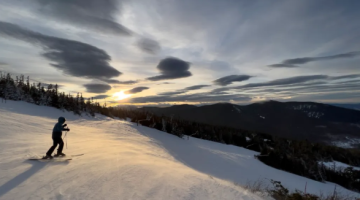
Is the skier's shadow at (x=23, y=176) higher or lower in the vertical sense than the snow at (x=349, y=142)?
higher

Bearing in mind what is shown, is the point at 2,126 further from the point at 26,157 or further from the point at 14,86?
the point at 14,86

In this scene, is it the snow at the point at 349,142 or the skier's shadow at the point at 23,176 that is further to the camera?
the snow at the point at 349,142

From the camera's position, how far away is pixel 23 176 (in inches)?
202

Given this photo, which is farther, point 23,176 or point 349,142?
point 349,142

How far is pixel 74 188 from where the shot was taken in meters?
4.67

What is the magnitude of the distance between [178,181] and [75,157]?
15.1 feet

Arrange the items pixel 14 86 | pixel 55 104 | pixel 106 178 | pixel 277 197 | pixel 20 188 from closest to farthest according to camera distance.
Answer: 1. pixel 20 188
2. pixel 106 178
3. pixel 277 197
4. pixel 14 86
5. pixel 55 104

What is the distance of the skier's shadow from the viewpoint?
4375 mm

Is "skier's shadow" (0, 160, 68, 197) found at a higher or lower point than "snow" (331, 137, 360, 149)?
higher

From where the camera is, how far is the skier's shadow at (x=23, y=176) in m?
4.38

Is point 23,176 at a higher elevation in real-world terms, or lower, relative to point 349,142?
higher

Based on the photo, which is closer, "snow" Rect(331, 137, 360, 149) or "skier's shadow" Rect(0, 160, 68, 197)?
"skier's shadow" Rect(0, 160, 68, 197)

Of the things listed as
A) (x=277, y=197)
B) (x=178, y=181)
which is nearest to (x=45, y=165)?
(x=178, y=181)

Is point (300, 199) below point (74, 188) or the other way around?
below
